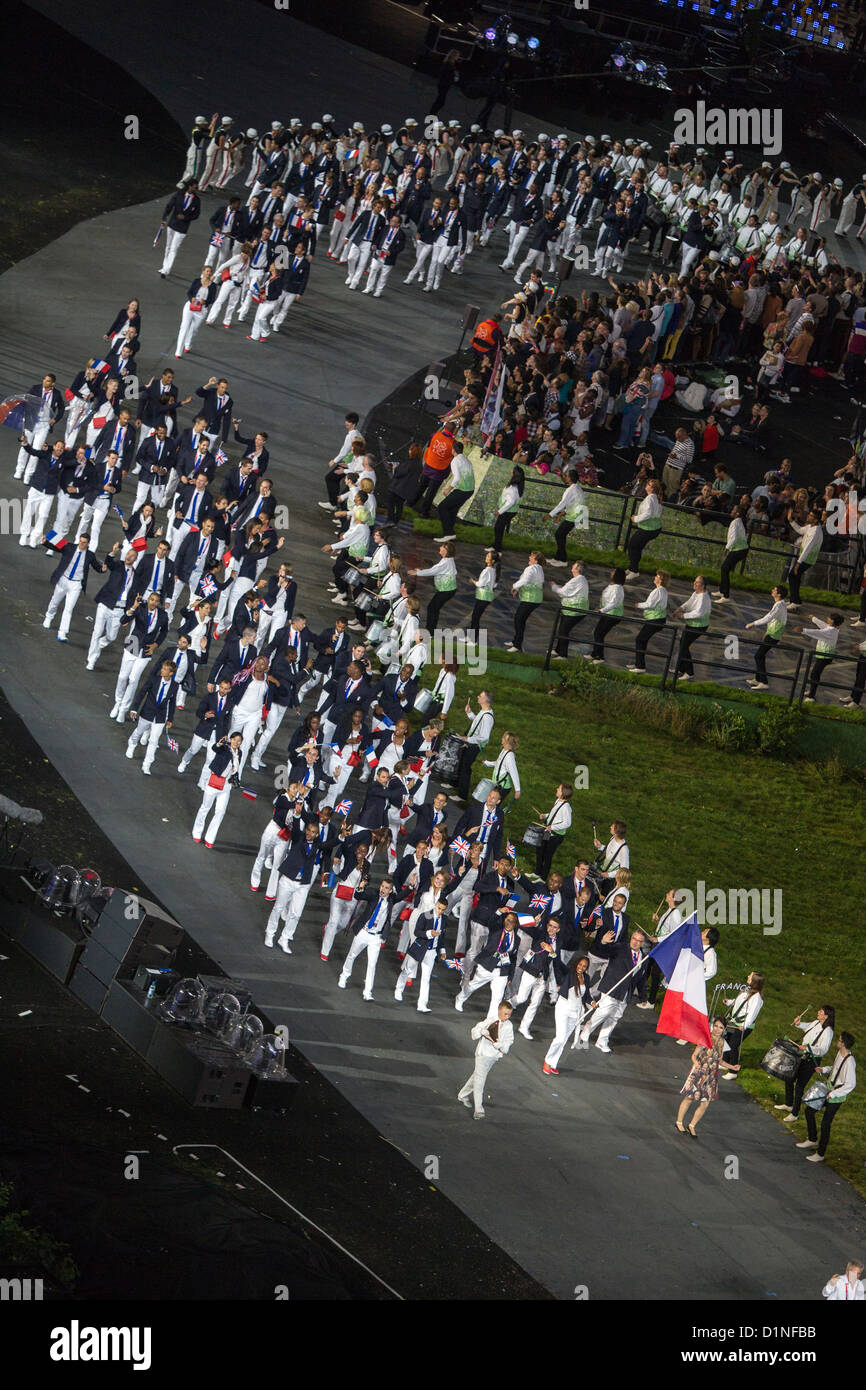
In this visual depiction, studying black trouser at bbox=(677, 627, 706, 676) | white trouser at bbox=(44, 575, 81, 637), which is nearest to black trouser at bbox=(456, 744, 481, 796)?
black trouser at bbox=(677, 627, 706, 676)

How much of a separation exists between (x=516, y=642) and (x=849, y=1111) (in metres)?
8.26

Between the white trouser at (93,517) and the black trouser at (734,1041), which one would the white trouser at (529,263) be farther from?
the black trouser at (734,1041)

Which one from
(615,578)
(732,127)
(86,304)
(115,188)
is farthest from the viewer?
(732,127)

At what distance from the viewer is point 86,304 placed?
102 feet

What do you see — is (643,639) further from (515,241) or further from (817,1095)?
(515,241)

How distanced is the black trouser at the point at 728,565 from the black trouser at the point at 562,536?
231 cm

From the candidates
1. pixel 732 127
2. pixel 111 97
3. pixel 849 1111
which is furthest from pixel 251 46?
pixel 849 1111

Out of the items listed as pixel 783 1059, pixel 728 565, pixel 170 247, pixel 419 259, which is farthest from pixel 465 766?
pixel 419 259

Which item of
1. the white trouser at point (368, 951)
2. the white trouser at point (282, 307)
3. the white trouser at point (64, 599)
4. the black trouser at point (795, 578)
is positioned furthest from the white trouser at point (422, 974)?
the white trouser at point (282, 307)

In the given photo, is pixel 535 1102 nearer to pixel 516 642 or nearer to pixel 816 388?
pixel 516 642

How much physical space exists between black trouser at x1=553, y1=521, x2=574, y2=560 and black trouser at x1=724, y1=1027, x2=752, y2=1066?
10012mm

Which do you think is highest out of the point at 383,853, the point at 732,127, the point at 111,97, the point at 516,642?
the point at 732,127

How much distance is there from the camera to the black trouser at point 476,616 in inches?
997

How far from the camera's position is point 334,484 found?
27391 millimetres
